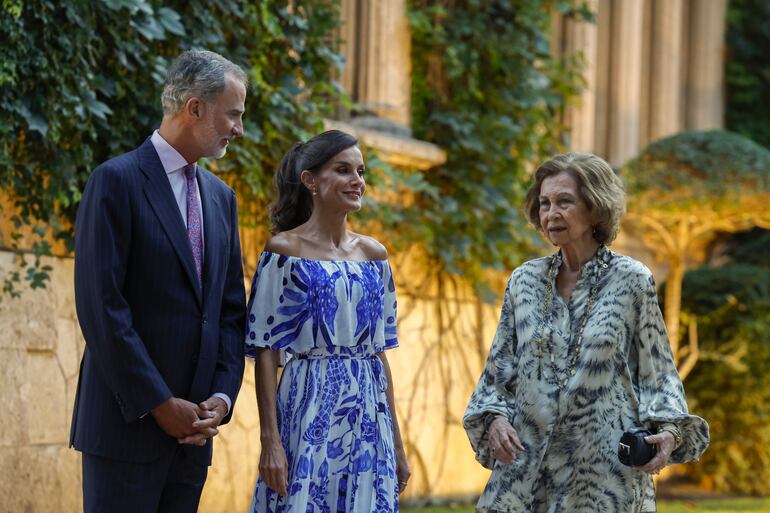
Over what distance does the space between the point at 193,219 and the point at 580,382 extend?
3.65 ft

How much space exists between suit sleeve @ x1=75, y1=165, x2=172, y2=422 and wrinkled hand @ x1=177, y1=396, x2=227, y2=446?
13 cm

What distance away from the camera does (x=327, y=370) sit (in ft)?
11.9

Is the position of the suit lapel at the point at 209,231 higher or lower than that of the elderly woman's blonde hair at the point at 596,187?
lower

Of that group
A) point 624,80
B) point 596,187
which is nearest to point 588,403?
point 596,187

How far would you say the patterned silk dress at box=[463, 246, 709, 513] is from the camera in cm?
332

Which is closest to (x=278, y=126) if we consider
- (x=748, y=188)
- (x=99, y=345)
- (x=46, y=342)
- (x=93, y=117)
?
(x=93, y=117)

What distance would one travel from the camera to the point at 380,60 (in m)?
8.14

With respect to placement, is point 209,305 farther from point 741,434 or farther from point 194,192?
point 741,434

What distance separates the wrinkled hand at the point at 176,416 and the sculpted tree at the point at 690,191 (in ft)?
22.4

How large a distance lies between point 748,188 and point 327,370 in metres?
6.74

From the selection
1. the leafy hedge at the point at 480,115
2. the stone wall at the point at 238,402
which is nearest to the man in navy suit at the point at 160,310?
the stone wall at the point at 238,402

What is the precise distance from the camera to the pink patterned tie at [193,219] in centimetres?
335

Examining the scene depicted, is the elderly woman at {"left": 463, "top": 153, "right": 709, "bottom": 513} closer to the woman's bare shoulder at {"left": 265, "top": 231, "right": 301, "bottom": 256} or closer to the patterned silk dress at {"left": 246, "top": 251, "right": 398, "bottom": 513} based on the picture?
the patterned silk dress at {"left": 246, "top": 251, "right": 398, "bottom": 513}

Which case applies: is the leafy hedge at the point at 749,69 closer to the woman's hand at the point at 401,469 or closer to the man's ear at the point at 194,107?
the woman's hand at the point at 401,469
